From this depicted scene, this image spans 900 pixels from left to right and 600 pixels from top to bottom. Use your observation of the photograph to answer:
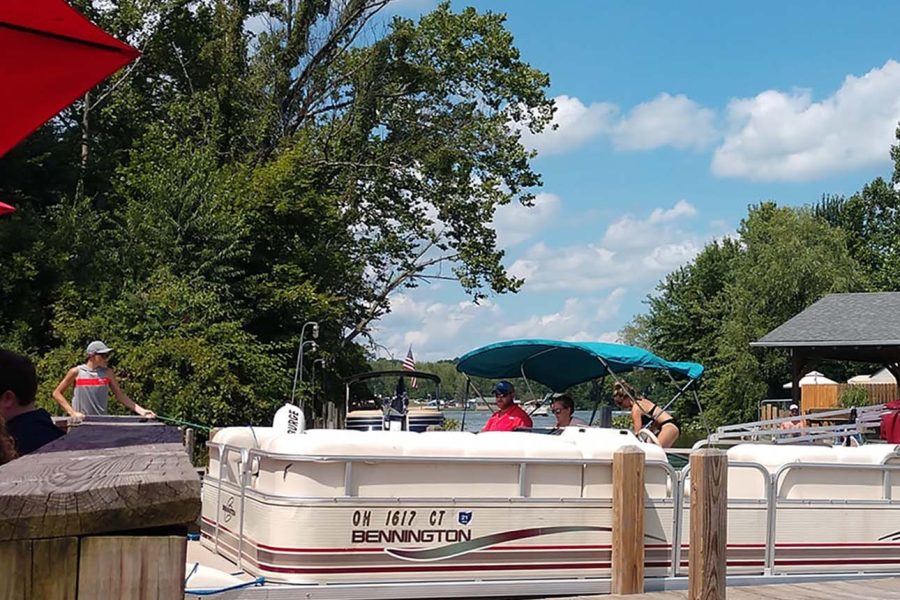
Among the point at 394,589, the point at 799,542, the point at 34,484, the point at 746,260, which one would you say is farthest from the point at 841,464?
the point at 746,260

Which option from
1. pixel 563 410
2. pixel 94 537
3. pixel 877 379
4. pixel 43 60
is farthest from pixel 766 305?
pixel 94 537

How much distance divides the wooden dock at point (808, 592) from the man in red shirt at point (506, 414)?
2211 mm

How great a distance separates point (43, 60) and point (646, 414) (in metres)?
7.05

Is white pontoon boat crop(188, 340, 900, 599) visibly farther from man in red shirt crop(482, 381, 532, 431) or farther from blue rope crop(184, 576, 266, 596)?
man in red shirt crop(482, 381, 532, 431)

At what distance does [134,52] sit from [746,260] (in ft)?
175

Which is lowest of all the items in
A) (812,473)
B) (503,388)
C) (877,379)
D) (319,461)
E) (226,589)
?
(226,589)

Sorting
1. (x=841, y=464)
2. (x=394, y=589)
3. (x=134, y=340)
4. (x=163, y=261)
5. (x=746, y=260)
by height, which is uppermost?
(x=746, y=260)

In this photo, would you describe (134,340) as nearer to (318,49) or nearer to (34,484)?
(318,49)

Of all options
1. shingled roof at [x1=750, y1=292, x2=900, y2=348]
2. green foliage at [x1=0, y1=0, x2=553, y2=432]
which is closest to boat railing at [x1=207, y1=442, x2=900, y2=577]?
green foliage at [x1=0, y1=0, x2=553, y2=432]

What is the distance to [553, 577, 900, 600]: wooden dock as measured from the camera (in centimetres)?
805

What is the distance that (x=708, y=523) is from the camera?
789 cm

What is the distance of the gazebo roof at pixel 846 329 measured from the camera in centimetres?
3297

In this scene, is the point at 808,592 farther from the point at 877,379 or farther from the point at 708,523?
the point at 877,379

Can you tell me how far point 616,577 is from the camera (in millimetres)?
7980
